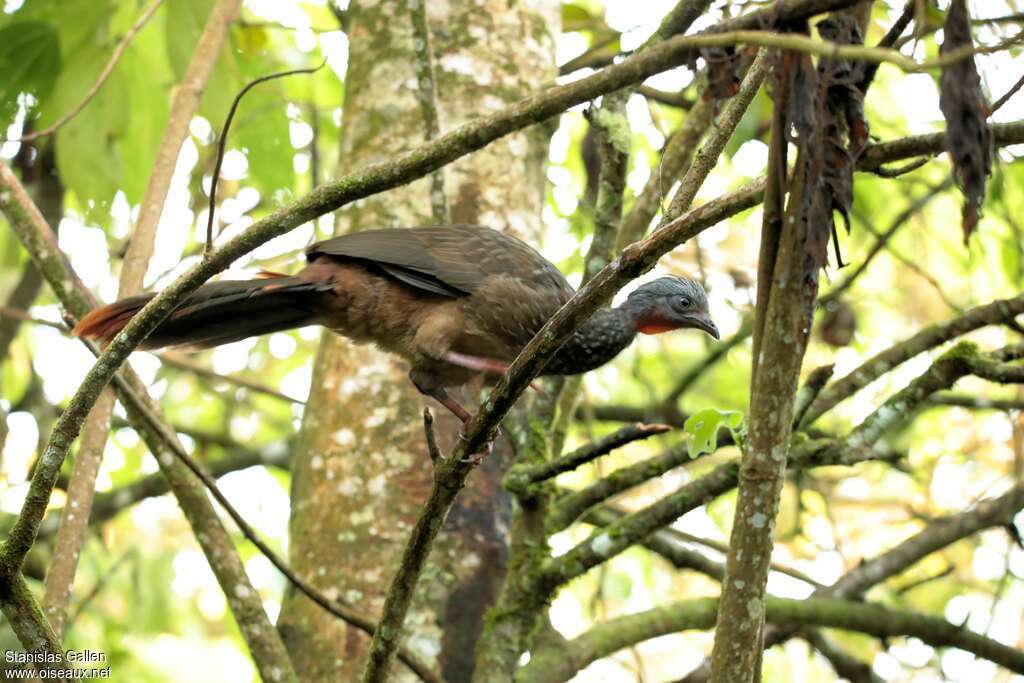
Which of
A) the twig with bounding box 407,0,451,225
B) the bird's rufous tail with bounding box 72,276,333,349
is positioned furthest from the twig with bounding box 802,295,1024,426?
the bird's rufous tail with bounding box 72,276,333,349

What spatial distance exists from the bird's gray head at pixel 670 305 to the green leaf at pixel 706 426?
1.39 meters

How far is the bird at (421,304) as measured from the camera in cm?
360

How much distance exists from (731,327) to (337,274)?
119 inches

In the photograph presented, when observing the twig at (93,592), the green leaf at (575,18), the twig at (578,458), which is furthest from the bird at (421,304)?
the green leaf at (575,18)

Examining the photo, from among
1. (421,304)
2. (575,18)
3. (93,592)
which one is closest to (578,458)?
(421,304)

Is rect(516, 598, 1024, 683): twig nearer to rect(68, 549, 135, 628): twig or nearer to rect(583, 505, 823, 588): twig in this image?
rect(583, 505, 823, 588): twig

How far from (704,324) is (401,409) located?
43.8 inches

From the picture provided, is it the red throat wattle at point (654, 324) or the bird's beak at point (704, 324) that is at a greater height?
the red throat wattle at point (654, 324)

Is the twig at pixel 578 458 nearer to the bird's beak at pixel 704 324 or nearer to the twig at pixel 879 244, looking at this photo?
the bird's beak at pixel 704 324

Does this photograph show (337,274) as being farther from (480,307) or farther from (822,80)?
(822,80)

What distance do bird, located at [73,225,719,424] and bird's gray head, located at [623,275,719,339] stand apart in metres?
0.30

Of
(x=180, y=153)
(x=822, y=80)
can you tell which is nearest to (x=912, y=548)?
(x=822, y=80)

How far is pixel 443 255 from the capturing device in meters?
3.62

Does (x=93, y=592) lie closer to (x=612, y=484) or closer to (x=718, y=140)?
(x=612, y=484)
